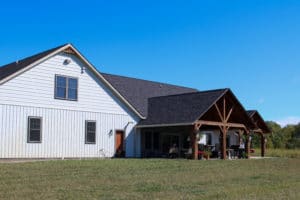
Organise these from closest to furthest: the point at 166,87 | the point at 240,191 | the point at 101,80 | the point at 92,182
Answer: the point at 240,191
the point at 92,182
the point at 101,80
the point at 166,87

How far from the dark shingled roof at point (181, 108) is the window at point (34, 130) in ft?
24.0

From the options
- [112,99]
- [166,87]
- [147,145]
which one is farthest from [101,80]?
[166,87]

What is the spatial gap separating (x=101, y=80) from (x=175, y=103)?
5.08m

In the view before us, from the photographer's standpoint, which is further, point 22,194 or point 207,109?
point 207,109

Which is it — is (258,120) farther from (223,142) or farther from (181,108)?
(181,108)

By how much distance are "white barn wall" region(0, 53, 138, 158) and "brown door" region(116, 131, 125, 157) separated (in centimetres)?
35

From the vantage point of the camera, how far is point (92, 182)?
13.6m

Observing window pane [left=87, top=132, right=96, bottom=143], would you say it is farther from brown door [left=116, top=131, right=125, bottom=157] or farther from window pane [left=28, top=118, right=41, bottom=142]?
window pane [left=28, top=118, right=41, bottom=142]

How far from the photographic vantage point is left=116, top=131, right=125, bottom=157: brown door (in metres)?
28.7

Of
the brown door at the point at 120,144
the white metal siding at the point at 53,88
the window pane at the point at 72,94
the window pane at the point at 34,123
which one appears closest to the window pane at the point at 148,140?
the brown door at the point at 120,144

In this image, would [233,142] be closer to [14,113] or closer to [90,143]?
[90,143]

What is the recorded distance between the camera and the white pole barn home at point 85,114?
23797 millimetres

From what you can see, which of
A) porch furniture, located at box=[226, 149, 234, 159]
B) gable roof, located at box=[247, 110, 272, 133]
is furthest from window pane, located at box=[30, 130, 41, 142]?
gable roof, located at box=[247, 110, 272, 133]

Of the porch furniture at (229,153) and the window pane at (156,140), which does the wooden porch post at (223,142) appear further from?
the window pane at (156,140)
